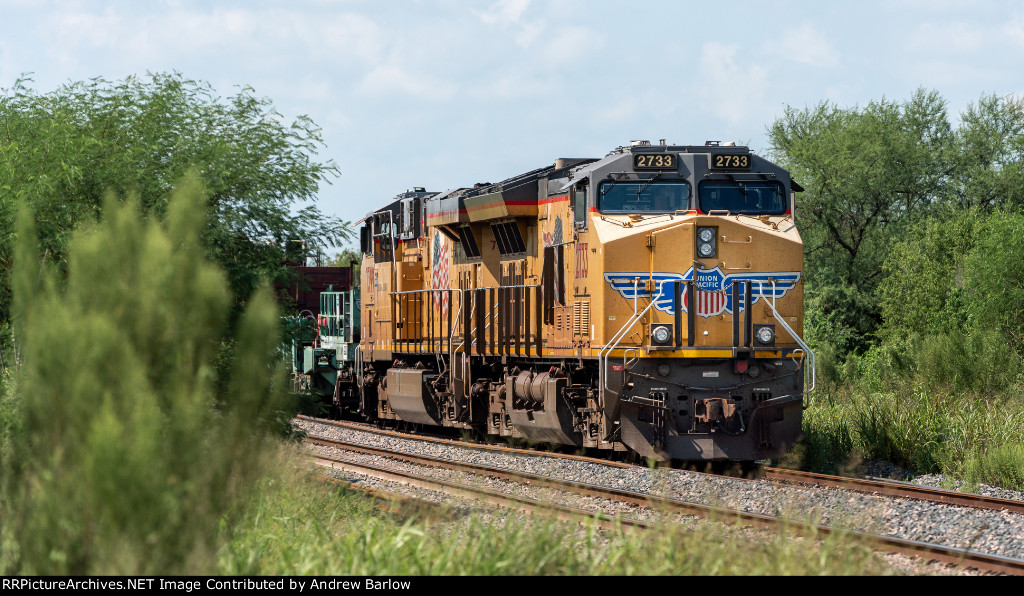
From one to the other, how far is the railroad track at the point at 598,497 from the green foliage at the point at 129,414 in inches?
120

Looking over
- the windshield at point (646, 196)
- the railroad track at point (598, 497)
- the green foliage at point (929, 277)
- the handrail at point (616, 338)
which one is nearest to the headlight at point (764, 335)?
the handrail at point (616, 338)

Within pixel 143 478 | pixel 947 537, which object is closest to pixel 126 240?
pixel 143 478

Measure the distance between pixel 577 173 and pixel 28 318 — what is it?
32.2 feet

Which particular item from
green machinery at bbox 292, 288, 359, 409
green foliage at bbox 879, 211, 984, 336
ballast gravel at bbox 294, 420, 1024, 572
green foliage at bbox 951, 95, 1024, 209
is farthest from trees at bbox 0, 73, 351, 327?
green foliage at bbox 951, 95, 1024, 209

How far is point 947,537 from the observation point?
32.8 feet

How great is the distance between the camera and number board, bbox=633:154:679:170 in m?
14.8

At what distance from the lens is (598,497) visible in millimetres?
12422

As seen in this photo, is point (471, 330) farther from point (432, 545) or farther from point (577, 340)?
point (432, 545)

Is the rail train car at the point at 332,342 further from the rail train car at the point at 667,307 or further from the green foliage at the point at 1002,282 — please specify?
the green foliage at the point at 1002,282

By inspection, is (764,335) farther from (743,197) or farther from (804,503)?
(804,503)

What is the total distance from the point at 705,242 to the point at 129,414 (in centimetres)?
1001

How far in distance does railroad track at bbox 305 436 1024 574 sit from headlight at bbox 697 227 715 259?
3.55 meters

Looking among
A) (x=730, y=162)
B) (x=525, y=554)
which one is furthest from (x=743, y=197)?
(x=525, y=554)

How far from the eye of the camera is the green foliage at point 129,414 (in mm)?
5512
